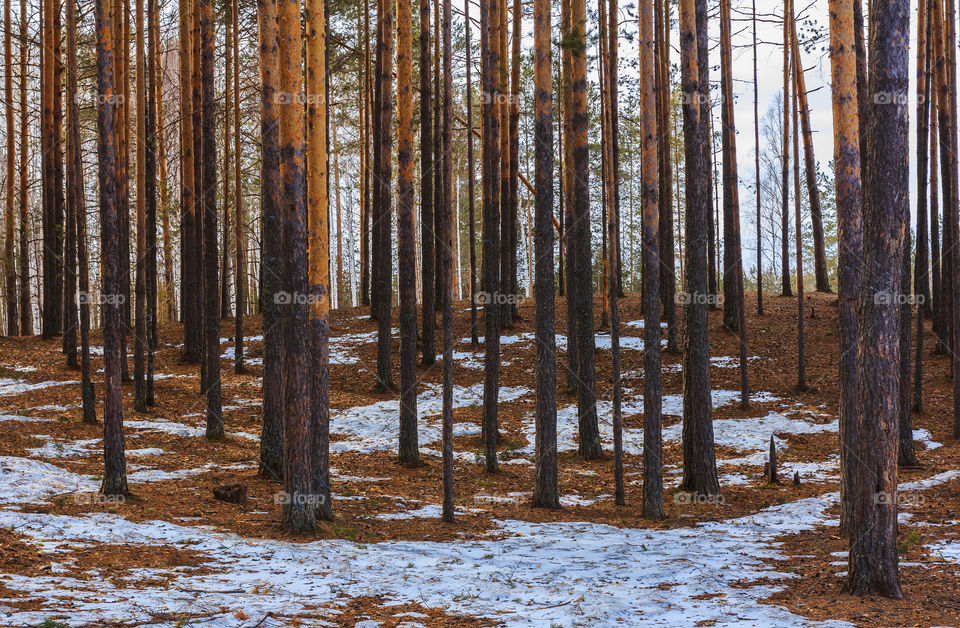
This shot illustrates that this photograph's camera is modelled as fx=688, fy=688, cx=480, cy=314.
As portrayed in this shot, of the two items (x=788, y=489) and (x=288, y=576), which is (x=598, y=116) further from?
(x=288, y=576)

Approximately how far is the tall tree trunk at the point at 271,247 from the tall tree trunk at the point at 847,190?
6.59 metres

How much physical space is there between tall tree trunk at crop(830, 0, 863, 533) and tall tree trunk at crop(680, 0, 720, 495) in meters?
2.21

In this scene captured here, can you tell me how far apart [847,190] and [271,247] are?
25.5 feet

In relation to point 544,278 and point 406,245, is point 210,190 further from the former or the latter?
point 544,278

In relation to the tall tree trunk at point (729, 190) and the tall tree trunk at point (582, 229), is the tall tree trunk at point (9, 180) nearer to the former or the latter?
the tall tree trunk at point (582, 229)

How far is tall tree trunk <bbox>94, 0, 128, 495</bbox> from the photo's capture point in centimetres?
786

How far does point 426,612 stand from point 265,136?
5.99 meters

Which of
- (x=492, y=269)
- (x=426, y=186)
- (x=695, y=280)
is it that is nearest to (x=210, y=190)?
(x=492, y=269)

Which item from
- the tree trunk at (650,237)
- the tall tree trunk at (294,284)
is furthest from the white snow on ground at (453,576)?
the tree trunk at (650,237)

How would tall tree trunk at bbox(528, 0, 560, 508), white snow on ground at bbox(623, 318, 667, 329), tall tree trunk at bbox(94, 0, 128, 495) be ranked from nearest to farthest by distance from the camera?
tall tree trunk at bbox(94, 0, 128, 495) < tall tree trunk at bbox(528, 0, 560, 508) < white snow on ground at bbox(623, 318, 667, 329)

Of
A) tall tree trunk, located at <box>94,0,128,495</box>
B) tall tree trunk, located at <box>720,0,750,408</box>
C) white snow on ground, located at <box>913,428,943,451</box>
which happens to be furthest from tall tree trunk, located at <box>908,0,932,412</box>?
tall tree trunk, located at <box>94,0,128,495</box>

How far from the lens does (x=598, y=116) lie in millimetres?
28109

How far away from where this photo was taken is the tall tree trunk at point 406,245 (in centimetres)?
1174

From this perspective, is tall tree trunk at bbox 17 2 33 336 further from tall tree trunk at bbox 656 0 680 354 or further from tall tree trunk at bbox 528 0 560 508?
tall tree trunk at bbox 656 0 680 354
